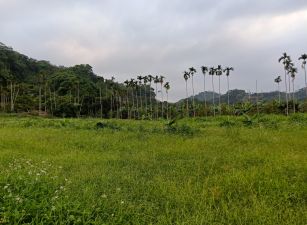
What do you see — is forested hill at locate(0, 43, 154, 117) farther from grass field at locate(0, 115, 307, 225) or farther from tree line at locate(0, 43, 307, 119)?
grass field at locate(0, 115, 307, 225)

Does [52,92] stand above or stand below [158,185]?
above

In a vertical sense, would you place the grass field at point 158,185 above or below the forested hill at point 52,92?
below

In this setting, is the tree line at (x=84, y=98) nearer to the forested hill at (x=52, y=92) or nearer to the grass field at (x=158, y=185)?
the forested hill at (x=52, y=92)

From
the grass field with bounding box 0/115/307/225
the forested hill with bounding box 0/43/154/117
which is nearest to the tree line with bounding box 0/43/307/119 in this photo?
the forested hill with bounding box 0/43/154/117

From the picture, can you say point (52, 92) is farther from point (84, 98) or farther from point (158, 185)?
point (158, 185)

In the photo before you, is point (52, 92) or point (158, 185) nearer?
point (158, 185)

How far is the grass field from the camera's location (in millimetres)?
5418

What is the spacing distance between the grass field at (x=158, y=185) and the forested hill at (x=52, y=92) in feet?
174

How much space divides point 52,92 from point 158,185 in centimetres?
7278

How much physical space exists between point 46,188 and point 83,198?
60 centimetres

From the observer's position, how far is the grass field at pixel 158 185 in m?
5.42

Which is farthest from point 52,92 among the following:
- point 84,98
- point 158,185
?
point 158,185

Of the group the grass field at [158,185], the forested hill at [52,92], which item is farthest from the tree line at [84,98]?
the grass field at [158,185]

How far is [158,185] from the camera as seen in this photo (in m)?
7.42
